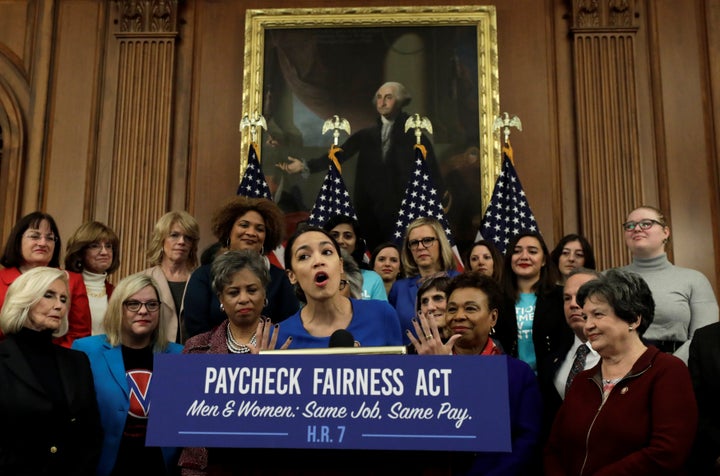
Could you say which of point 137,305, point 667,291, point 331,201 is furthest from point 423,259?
point 331,201

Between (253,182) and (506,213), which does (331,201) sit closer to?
(253,182)

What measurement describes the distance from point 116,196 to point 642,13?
5099 millimetres

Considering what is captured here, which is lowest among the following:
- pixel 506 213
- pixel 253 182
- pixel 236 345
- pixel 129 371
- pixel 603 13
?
pixel 129 371

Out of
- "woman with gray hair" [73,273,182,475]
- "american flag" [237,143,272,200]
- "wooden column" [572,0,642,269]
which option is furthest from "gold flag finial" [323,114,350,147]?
"woman with gray hair" [73,273,182,475]

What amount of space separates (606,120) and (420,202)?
1.90m

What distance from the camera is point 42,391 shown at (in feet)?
12.4

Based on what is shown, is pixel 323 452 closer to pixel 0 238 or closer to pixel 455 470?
pixel 455 470

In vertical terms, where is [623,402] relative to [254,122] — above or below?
below

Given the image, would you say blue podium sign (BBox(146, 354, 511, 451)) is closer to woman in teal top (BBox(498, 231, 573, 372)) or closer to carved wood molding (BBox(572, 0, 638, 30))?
woman in teal top (BBox(498, 231, 573, 372))

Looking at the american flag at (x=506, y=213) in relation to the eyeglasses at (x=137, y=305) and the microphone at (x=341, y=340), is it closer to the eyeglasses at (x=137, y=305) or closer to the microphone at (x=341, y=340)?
the eyeglasses at (x=137, y=305)

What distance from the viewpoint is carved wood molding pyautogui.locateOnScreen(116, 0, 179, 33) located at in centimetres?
799

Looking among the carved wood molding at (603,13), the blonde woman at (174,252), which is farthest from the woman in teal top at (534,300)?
the carved wood molding at (603,13)

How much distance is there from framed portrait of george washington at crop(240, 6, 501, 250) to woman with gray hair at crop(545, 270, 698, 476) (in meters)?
4.06

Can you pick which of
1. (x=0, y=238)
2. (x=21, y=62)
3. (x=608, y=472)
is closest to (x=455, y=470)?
(x=608, y=472)
